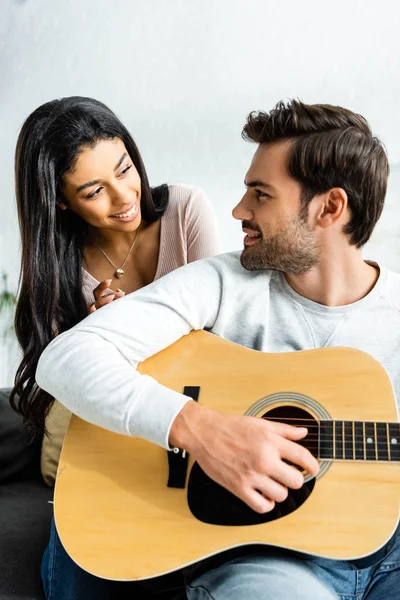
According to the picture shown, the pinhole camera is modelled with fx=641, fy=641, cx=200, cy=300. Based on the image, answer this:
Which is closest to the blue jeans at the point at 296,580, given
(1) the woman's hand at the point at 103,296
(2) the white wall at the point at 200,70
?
(1) the woman's hand at the point at 103,296

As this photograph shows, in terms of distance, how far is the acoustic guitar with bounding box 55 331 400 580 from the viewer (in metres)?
1.11

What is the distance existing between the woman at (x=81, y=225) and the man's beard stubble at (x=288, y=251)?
429 mm

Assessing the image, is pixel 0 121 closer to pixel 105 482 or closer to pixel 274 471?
pixel 105 482

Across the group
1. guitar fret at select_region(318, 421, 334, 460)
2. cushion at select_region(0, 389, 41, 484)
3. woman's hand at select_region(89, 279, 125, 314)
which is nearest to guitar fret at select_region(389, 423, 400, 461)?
guitar fret at select_region(318, 421, 334, 460)

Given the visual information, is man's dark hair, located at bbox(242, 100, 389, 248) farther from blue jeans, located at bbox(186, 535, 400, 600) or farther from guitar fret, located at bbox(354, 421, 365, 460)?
blue jeans, located at bbox(186, 535, 400, 600)

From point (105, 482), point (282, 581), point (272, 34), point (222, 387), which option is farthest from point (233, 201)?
point (282, 581)

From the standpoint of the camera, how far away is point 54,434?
1866 mm

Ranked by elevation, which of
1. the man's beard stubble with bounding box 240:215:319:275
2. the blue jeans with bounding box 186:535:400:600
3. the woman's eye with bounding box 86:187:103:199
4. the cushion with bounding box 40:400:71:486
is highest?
the woman's eye with bounding box 86:187:103:199

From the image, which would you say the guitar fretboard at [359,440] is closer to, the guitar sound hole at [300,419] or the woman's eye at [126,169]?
the guitar sound hole at [300,419]

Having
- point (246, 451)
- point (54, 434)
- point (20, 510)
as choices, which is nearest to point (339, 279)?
point (246, 451)

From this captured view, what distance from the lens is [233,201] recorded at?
2588 mm

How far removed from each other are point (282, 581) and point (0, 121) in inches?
103

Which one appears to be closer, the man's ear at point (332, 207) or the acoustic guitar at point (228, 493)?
the acoustic guitar at point (228, 493)

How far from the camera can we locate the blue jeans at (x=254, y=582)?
107 cm
